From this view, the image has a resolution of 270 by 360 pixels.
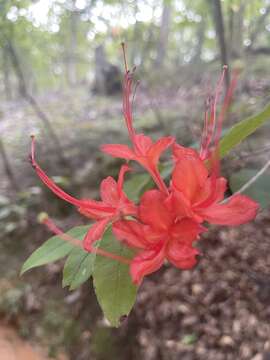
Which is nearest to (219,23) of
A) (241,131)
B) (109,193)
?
(241,131)

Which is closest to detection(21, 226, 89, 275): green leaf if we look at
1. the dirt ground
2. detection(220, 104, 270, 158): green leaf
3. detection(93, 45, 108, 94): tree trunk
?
detection(220, 104, 270, 158): green leaf

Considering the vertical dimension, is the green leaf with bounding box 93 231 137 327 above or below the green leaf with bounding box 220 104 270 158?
below

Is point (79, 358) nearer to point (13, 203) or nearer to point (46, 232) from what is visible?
point (46, 232)

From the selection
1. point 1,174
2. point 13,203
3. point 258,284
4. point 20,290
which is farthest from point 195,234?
point 1,174

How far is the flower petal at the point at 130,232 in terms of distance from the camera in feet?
1.43

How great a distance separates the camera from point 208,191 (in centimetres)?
47

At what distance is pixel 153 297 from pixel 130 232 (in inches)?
47.2

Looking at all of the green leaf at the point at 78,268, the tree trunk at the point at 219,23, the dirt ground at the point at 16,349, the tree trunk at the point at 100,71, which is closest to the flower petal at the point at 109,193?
the green leaf at the point at 78,268

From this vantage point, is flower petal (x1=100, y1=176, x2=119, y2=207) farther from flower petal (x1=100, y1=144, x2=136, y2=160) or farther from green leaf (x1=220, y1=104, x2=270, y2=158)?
green leaf (x1=220, y1=104, x2=270, y2=158)

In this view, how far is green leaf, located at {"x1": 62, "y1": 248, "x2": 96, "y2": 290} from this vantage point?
1.92ft

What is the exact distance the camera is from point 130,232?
1.44 ft

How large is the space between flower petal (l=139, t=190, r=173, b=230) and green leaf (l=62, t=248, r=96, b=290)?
168mm

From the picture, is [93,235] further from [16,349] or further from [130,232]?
[16,349]

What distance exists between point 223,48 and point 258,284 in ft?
2.92
